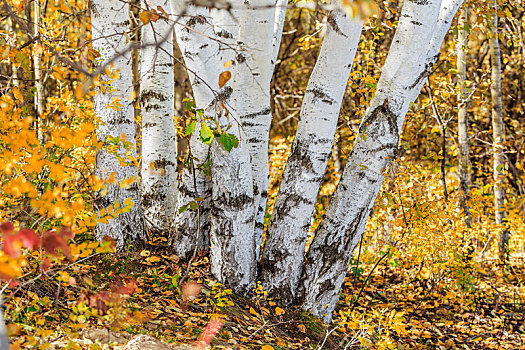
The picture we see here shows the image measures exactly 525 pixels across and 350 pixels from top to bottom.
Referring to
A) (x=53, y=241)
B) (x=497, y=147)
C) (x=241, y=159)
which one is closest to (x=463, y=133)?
(x=497, y=147)

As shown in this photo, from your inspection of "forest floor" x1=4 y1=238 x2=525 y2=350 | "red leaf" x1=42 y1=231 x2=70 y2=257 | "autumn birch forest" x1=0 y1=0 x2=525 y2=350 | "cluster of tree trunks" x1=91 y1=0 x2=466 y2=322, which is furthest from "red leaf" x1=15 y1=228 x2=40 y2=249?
"cluster of tree trunks" x1=91 y1=0 x2=466 y2=322

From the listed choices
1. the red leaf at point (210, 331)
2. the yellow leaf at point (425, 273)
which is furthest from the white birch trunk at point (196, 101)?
the yellow leaf at point (425, 273)

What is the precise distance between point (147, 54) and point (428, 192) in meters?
3.04

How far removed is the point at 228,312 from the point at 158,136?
140cm

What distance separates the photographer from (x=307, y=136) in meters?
3.05

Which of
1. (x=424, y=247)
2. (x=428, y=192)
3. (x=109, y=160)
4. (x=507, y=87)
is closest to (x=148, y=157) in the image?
(x=109, y=160)

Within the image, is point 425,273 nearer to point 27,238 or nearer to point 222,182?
point 222,182

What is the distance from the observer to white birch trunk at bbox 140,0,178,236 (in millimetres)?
3451

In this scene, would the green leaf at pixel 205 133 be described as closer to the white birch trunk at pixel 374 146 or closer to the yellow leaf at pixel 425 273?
the white birch trunk at pixel 374 146

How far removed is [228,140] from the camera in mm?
2678

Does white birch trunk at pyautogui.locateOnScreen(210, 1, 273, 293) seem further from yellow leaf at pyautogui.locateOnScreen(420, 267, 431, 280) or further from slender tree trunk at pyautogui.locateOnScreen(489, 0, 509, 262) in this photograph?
slender tree trunk at pyautogui.locateOnScreen(489, 0, 509, 262)

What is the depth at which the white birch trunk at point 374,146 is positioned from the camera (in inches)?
117

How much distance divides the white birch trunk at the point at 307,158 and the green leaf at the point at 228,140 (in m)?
0.54

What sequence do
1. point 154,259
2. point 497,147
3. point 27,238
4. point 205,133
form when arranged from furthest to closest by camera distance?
point 497,147
point 154,259
point 205,133
point 27,238
